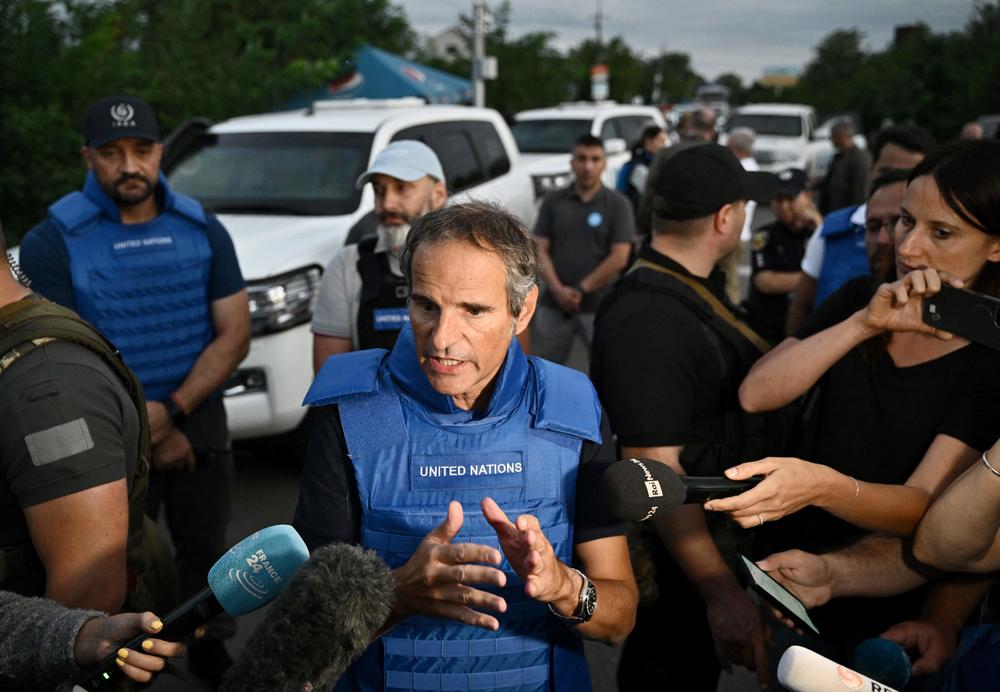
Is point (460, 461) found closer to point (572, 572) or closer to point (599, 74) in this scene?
point (572, 572)

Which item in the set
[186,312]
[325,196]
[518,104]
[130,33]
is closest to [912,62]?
[518,104]

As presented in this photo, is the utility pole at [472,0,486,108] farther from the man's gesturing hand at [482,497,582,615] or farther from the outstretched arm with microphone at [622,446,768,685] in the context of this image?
the man's gesturing hand at [482,497,582,615]

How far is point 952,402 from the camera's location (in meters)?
2.31

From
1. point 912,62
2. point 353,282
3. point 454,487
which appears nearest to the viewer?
point 454,487

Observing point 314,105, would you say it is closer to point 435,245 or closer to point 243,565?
point 435,245

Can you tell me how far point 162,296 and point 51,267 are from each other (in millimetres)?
425

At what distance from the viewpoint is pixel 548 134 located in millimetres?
13234

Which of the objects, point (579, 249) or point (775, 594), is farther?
point (579, 249)

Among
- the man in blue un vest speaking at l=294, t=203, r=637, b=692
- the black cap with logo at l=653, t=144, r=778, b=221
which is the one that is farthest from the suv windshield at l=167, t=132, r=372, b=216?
the man in blue un vest speaking at l=294, t=203, r=637, b=692

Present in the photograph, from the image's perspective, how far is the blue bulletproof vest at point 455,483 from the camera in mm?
1954

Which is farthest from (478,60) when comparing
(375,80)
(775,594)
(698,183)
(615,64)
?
(615,64)

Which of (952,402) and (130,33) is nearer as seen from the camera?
(952,402)

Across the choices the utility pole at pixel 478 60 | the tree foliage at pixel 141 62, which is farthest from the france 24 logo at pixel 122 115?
the utility pole at pixel 478 60

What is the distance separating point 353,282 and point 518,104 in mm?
20336
